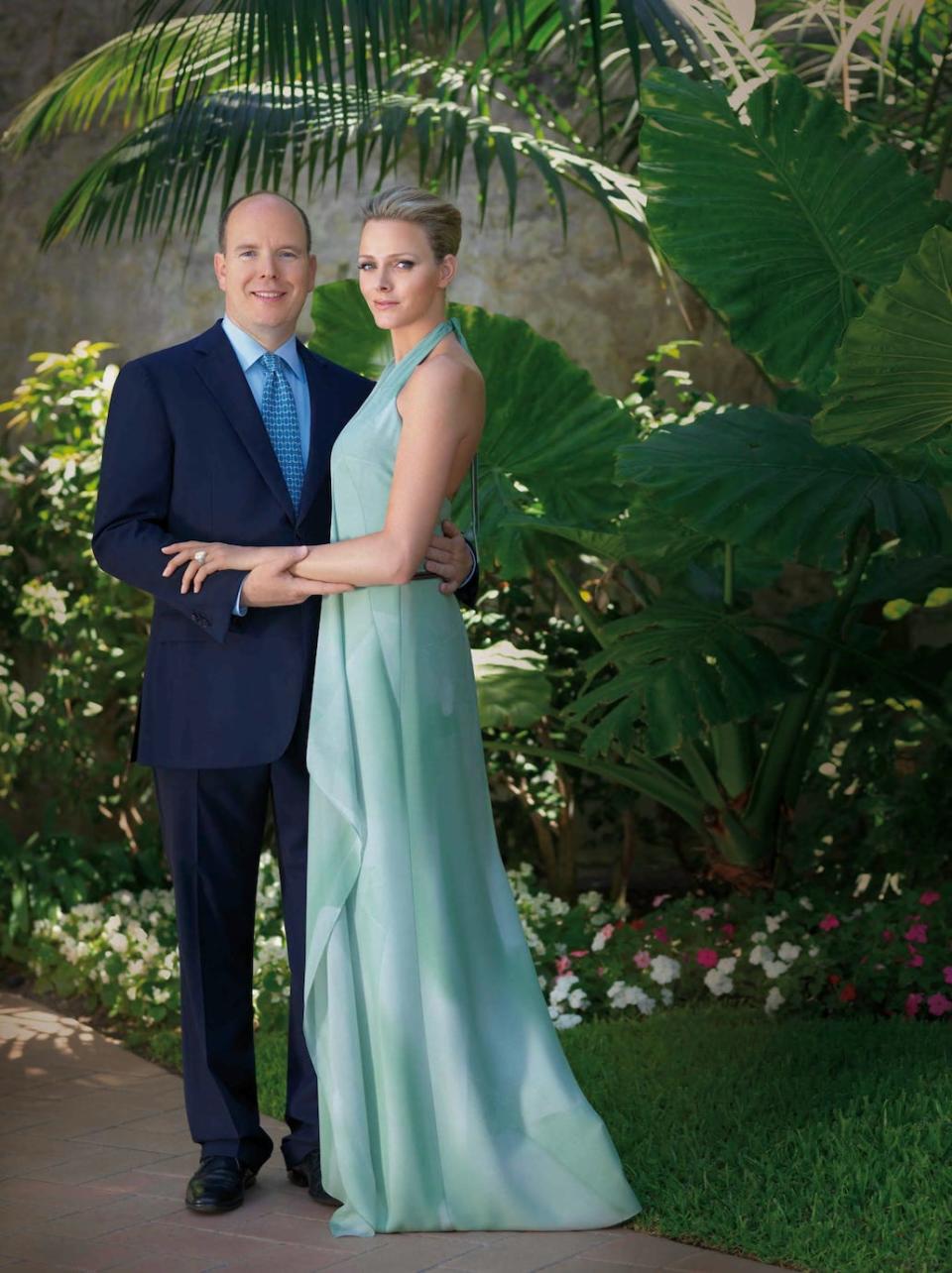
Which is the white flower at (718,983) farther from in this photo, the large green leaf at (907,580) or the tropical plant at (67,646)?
the tropical plant at (67,646)

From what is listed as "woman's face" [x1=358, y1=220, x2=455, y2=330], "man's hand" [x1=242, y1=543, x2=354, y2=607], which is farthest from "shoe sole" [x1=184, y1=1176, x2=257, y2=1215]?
"woman's face" [x1=358, y1=220, x2=455, y2=330]

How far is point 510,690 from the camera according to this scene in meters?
4.84

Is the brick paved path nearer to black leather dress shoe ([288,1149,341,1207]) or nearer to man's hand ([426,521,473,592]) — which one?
black leather dress shoe ([288,1149,341,1207])

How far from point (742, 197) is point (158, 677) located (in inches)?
79.4

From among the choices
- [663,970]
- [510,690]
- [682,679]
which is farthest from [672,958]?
[682,679]

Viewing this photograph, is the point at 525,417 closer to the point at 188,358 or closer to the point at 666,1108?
the point at 188,358

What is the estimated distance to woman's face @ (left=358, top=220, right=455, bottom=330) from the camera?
9.46ft

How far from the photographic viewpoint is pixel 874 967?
14.6ft

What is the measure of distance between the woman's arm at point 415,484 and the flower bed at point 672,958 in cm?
200

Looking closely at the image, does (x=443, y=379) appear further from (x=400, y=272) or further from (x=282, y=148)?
(x=282, y=148)

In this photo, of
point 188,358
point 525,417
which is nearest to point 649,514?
point 525,417

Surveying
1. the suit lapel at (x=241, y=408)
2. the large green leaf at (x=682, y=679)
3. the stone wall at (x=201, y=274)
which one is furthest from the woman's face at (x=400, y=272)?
the stone wall at (x=201, y=274)

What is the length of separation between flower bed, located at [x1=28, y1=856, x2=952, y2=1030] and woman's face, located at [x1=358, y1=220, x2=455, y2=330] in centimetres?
228

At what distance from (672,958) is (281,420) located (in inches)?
93.1
